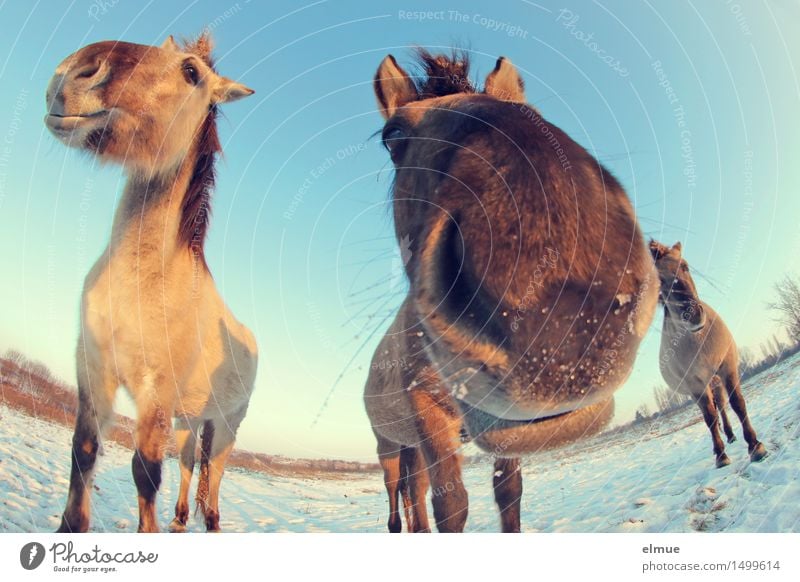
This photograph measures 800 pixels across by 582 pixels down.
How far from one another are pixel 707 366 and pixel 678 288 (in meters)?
0.64

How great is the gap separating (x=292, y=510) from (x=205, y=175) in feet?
6.76

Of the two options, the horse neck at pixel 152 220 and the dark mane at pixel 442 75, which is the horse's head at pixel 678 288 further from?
the horse neck at pixel 152 220

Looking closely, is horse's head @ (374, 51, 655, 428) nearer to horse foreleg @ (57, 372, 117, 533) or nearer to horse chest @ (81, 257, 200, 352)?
horse chest @ (81, 257, 200, 352)

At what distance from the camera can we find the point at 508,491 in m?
2.67

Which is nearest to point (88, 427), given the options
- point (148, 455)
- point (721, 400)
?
point (148, 455)

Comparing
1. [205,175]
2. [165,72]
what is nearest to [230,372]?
[205,175]

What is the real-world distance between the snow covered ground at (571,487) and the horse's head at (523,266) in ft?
3.60

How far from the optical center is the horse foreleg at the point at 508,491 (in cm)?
263

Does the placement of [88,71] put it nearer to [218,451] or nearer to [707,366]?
[218,451]

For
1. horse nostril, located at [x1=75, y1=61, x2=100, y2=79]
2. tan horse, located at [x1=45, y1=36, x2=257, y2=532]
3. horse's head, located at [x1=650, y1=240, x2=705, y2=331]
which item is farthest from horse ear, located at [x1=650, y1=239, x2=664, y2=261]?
horse nostril, located at [x1=75, y1=61, x2=100, y2=79]

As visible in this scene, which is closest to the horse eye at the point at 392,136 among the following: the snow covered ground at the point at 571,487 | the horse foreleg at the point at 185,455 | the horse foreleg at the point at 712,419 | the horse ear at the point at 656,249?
the horse ear at the point at 656,249

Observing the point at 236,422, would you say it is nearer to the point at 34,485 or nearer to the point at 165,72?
the point at 34,485

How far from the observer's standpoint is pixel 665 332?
2.84 m
